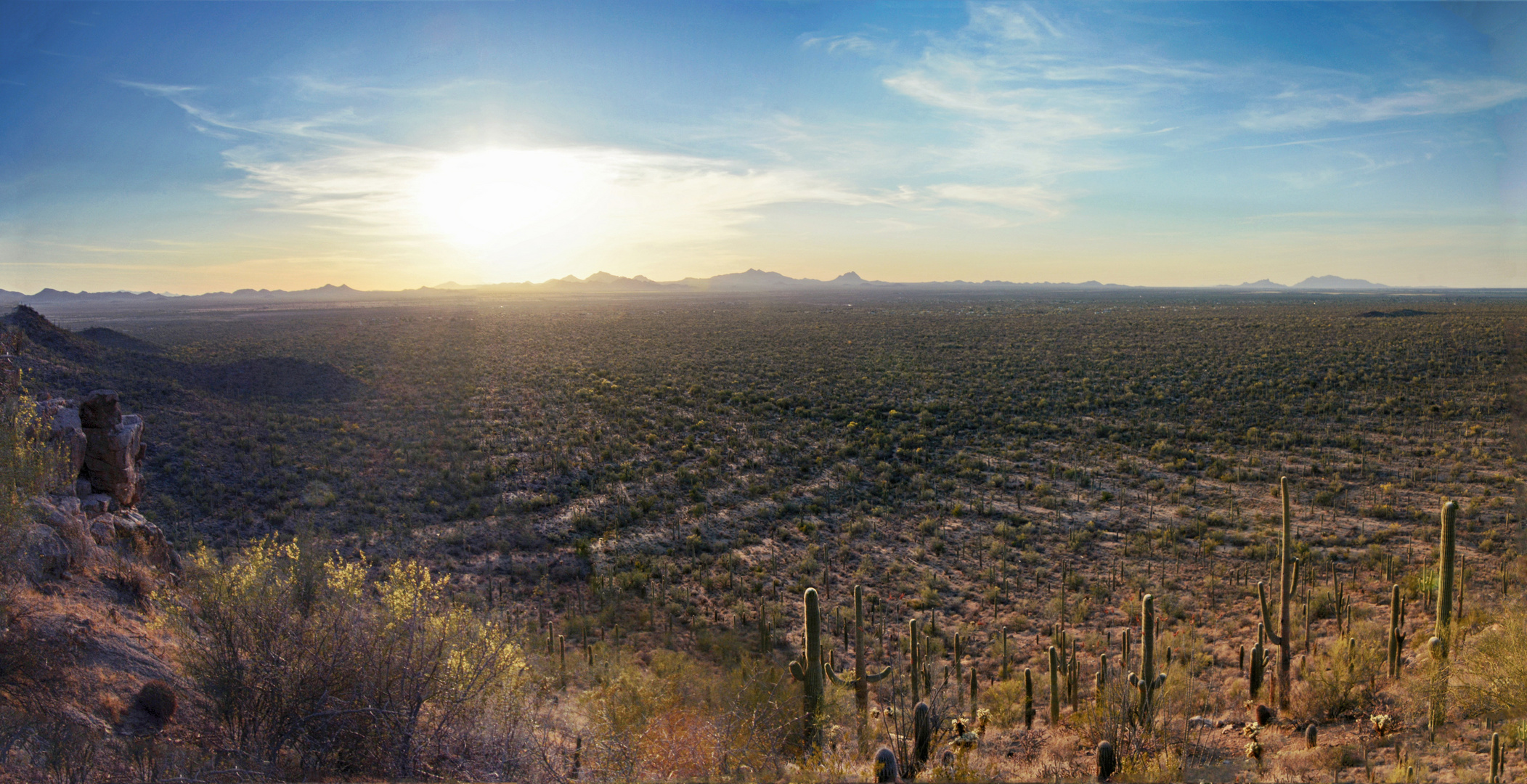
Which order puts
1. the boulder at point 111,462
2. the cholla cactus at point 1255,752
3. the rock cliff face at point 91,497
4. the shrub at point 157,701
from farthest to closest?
the boulder at point 111,462
the rock cliff face at point 91,497
the shrub at point 157,701
the cholla cactus at point 1255,752

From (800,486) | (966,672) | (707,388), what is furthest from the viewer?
(707,388)

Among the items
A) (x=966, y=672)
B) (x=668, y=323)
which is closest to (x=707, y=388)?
(x=966, y=672)

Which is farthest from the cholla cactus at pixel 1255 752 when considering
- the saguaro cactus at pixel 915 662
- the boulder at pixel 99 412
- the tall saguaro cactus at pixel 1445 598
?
the boulder at pixel 99 412

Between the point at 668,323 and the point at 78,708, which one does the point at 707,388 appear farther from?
the point at 668,323

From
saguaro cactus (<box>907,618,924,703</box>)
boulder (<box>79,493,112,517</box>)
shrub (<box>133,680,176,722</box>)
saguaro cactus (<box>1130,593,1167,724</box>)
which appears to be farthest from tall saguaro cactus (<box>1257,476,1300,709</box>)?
Answer: boulder (<box>79,493,112,517</box>)

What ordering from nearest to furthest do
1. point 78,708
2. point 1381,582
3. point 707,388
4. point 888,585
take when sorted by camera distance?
point 78,708 < point 1381,582 < point 888,585 < point 707,388

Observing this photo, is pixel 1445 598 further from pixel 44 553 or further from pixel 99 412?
pixel 99 412

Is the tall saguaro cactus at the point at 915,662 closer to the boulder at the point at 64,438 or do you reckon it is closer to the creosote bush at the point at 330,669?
the creosote bush at the point at 330,669

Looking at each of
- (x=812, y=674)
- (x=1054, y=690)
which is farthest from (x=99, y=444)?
(x=1054, y=690)

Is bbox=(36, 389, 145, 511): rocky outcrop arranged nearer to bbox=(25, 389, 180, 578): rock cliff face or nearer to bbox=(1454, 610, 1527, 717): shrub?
bbox=(25, 389, 180, 578): rock cliff face
